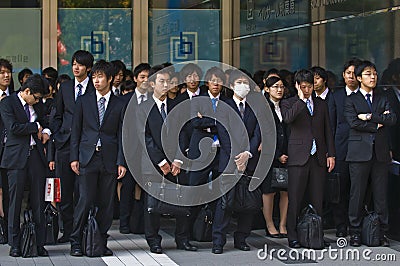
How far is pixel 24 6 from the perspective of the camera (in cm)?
1449

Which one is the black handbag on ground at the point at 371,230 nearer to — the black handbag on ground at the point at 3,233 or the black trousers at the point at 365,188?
the black trousers at the point at 365,188

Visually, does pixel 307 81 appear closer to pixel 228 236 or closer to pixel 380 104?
pixel 380 104

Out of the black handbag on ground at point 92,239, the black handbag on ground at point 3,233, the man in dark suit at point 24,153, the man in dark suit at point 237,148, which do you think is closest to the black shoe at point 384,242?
the man in dark suit at point 237,148

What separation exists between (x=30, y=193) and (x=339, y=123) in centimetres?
374

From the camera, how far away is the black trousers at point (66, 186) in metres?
10.0

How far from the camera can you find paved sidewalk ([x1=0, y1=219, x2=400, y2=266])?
9.14 m

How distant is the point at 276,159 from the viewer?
10.5m

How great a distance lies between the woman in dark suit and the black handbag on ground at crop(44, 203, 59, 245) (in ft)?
8.06

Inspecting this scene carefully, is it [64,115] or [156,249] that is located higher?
[64,115]

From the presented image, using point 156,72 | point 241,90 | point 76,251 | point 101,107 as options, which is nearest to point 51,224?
point 76,251

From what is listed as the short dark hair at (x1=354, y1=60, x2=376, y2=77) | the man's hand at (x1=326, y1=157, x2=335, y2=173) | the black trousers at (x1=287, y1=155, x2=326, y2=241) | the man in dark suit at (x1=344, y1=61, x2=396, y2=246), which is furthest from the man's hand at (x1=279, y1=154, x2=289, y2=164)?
the short dark hair at (x1=354, y1=60, x2=376, y2=77)

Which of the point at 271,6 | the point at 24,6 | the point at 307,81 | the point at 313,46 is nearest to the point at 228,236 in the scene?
the point at 307,81

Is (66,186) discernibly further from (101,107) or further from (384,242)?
(384,242)

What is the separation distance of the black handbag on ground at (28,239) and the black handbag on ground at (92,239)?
51 cm
